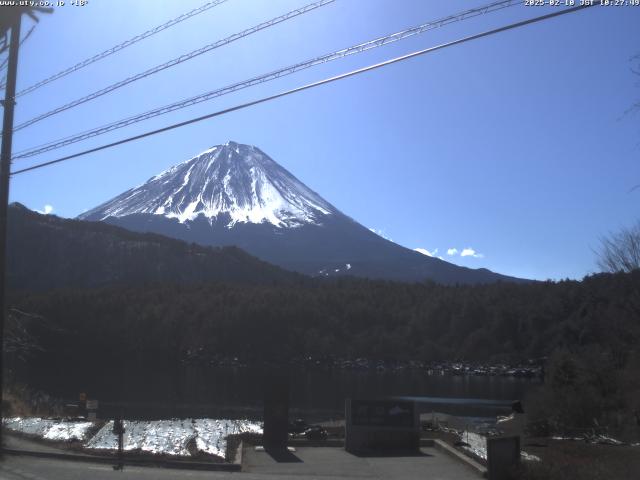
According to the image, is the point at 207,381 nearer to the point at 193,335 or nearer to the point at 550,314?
the point at 193,335

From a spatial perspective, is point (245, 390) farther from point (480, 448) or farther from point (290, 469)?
point (290, 469)

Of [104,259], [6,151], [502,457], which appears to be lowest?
[502,457]

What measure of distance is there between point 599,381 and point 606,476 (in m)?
21.5

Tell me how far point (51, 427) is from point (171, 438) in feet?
12.0

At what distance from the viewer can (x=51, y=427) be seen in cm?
2188

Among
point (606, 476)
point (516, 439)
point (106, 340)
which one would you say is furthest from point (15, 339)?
point (106, 340)

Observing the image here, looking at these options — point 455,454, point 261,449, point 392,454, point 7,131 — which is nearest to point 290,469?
point 261,449

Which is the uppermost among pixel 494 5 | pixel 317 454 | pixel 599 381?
pixel 494 5

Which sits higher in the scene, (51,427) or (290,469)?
(51,427)

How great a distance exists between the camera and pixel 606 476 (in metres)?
12.4

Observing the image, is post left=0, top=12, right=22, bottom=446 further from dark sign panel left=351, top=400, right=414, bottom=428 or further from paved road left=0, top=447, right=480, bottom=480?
dark sign panel left=351, top=400, right=414, bottom=428

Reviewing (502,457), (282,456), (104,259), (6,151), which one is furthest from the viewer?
(104,259)

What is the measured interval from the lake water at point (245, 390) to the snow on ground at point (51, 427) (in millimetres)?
15482

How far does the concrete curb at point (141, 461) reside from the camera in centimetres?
1609
